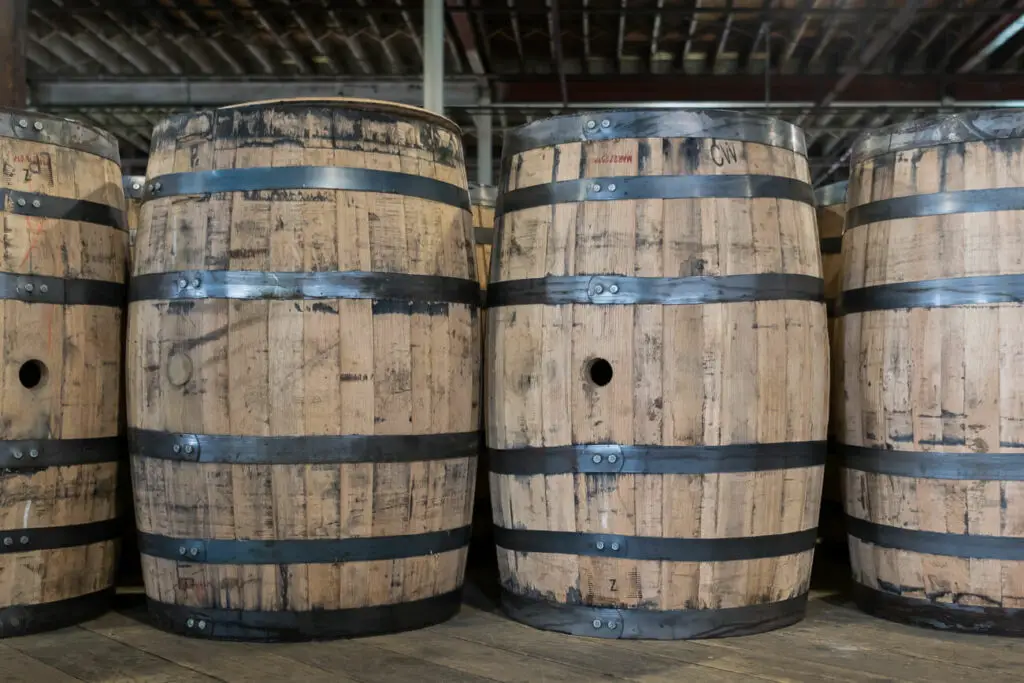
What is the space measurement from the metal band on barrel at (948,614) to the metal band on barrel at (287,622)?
4.76 ft

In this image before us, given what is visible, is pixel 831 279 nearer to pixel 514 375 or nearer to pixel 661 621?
pixel 514 375

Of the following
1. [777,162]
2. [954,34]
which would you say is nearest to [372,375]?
[777,162]

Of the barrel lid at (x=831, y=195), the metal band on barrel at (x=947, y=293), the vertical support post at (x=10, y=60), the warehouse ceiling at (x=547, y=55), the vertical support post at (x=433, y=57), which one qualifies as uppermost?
the warehouse ceiling at (x=547, y=55)

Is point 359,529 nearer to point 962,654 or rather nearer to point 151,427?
point 151,427

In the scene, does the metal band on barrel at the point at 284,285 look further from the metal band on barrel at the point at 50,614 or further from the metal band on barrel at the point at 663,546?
the metal band on barrel at the point at 50,614

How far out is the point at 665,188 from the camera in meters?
3.23

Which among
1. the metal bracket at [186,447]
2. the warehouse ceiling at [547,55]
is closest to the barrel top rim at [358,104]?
the metal bracket at [186,447]

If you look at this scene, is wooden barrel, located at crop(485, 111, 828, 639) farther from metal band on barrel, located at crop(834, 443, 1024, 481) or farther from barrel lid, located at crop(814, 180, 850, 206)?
barrel lid, located at crop(814, 180, 850, 206)

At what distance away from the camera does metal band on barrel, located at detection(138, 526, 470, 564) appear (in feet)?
10.3

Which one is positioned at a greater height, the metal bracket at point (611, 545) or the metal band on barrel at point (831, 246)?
the metal band on barrel at point (831, 246)

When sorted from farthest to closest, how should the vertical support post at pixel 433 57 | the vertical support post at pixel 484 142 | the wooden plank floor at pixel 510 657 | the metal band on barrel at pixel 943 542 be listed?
the vertical support post at pixel 484 142 → the vertical support post at pixel 433 57 → the metal band on barrel at pixel 943 542 → the wooden plank floor at pixel 510 657

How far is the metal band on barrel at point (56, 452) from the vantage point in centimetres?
326

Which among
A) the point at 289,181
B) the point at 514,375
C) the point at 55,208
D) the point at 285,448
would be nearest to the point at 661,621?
the point at 514,375

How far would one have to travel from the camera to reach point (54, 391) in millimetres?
3348
